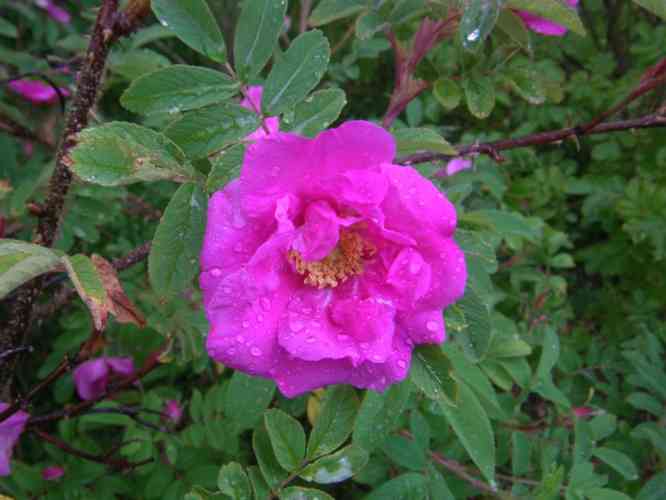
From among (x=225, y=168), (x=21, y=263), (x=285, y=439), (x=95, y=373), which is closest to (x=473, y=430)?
(x=285, y=439)

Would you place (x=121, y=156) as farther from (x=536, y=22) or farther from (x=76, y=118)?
(x=536, y=22)

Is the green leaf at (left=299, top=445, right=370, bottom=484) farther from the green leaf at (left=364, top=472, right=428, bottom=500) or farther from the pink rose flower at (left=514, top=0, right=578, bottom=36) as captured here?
the pink rose flower at (left=514, top=0, right=578, bottom=36)

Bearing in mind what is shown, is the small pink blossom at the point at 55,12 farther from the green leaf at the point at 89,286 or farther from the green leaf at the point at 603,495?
the green leaf at the point at 603,495

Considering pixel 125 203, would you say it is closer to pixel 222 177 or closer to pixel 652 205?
pixel 222 177

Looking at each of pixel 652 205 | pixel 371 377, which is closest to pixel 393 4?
pixel 371 377

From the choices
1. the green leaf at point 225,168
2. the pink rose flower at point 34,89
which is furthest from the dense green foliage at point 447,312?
the pink rose flower at point 34,89

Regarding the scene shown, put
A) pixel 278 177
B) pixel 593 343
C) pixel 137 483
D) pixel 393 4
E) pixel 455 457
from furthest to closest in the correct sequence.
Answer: pixel 593 343, pixel 137 483, pixel 455 457, pixel 393 4, pixel 278 177
